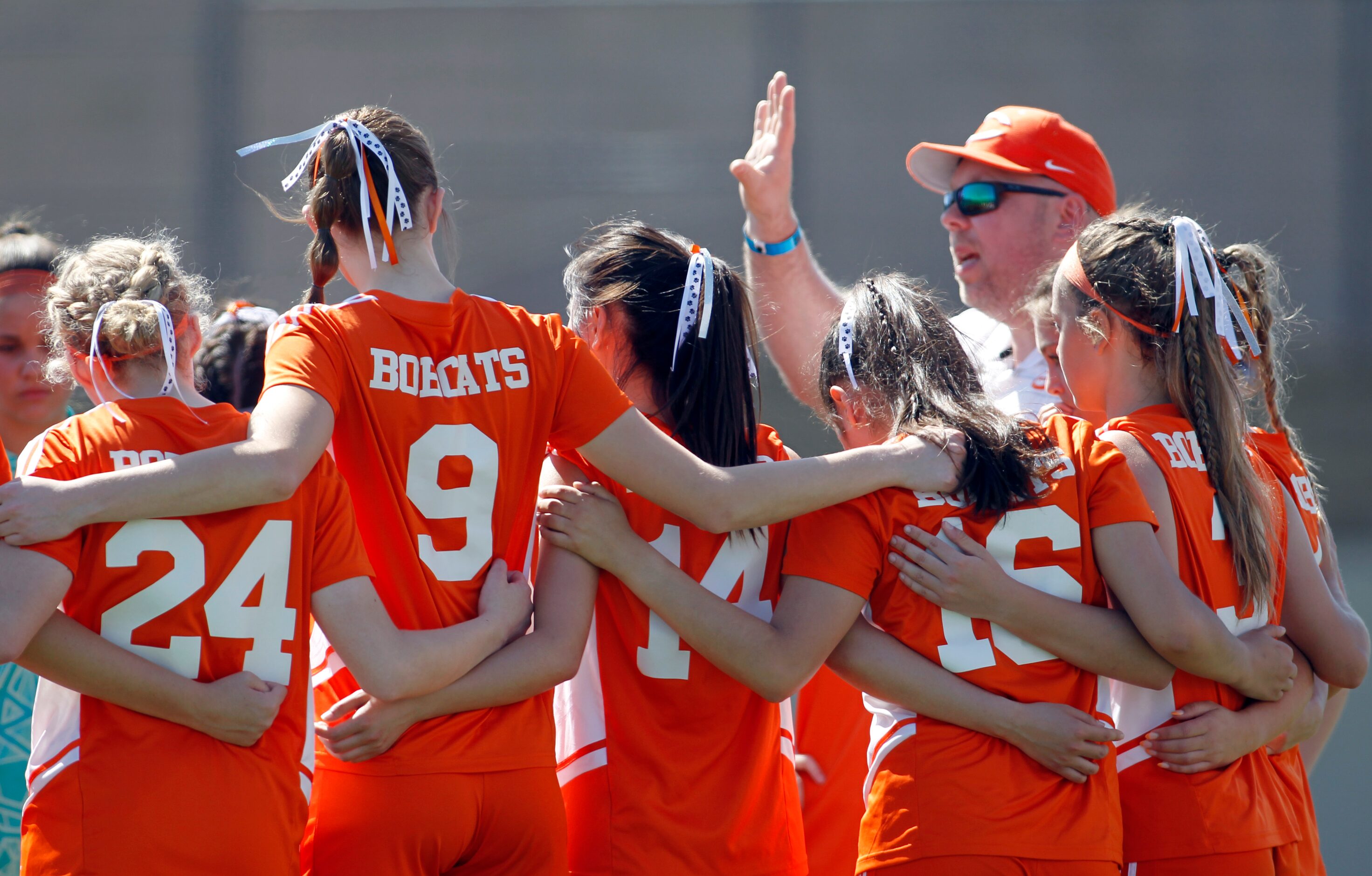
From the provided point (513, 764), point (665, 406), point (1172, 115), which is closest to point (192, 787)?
point (513, 764)

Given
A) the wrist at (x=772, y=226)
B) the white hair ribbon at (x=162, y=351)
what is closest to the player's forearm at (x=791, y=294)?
the wrist at (x=772, y=226)

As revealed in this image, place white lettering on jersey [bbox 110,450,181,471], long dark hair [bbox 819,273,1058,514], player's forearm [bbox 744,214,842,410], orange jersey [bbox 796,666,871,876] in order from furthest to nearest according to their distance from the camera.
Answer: player's forearm [bbox 744,214,842,410]
orange jersey [bbox 796,666,871,876]
long dark hair [bbox 819,273,1058,514]
white lettering on jersey [bbox 110,450,181,471]

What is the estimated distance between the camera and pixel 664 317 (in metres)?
2.36

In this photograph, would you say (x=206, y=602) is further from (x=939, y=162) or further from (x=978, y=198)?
(x=939, y=162)

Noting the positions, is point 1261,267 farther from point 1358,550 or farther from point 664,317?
point 1358,550

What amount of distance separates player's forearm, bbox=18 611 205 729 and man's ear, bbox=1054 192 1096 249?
2.70m

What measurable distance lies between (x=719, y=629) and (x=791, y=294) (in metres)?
1.82

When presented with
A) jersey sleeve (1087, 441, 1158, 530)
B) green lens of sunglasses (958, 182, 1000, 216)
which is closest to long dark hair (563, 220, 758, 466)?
jersey sleeve (1087, 441, 1158, 530)

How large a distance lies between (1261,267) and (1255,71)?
Answer: 362 inches

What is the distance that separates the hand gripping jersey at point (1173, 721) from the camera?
2133 millimetres

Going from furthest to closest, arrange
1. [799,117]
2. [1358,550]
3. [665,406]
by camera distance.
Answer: [799,117]
[1358,550]
[665,406]

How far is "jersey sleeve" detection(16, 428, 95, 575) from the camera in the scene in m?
1.82

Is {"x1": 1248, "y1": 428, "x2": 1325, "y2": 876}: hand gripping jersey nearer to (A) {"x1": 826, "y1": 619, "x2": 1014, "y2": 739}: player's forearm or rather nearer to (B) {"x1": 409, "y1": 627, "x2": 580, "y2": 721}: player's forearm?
(A) {"x1": 826, "y1": 619, "x2": 1014, "y2": 739}: player's forearm

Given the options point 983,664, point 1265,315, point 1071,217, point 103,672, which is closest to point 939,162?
point 1071,217
